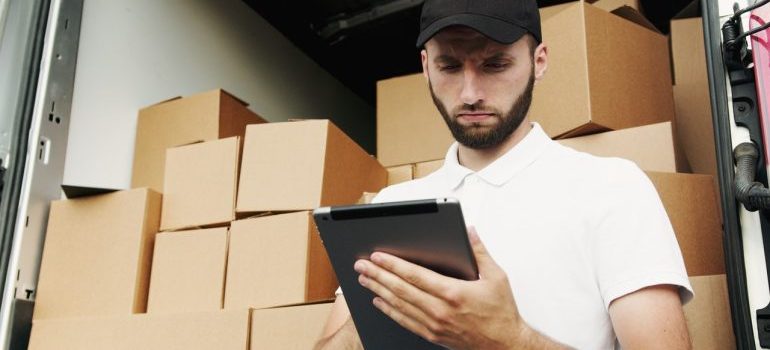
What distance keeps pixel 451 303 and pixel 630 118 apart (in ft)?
2.80

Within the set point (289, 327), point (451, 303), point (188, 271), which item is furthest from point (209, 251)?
point (451, 303)

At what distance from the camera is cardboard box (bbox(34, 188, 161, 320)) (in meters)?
1.46

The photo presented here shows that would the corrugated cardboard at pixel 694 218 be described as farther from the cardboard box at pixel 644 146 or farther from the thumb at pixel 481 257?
the thumb at pixel 481 257

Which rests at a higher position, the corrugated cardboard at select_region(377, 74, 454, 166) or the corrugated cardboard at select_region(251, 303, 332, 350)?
the corrugated cardboard at select_region(377, 74, 454, 166)

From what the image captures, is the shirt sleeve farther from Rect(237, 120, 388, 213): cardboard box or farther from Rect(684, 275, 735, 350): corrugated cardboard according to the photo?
Rect(237, 120, 388, 213): cardboard box

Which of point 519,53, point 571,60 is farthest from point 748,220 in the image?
point 571,60

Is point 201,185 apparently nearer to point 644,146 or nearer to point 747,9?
point 644,146

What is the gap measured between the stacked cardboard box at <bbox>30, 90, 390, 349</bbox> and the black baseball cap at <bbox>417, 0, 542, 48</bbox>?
0.48 metres

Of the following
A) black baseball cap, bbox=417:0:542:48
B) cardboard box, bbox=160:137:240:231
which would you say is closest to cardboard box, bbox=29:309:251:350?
cardboard box, bbox=160:137:240:231

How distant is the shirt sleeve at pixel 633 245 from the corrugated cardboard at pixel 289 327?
0.58m

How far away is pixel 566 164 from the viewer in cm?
101

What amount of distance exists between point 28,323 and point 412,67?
175 cm

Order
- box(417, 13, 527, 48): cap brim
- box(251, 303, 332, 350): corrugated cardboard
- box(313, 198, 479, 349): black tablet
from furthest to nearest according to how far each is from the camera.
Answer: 1. box(251, 303, 332, 350): corrugated cardboard
2. box(417, 13, 527, 48): cap brim
3. box(313, 198, 479, 349): black tablet

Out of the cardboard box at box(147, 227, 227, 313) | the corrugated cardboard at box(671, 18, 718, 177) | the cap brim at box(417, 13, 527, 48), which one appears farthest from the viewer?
the corrugated cardboard at box(671, 18, 718, 177)
